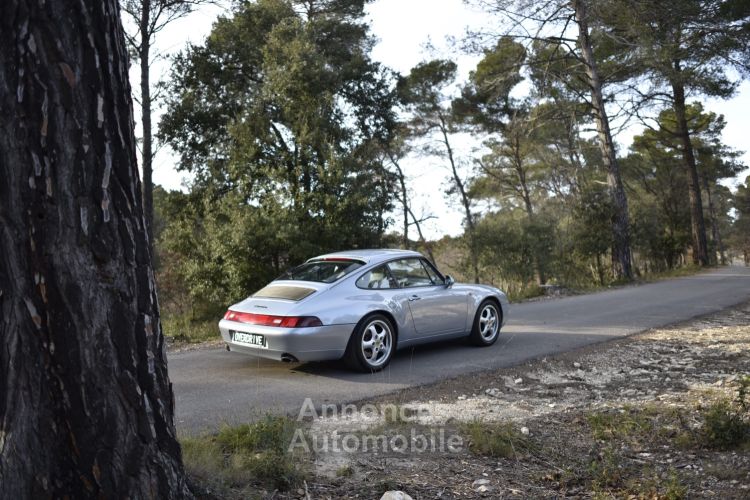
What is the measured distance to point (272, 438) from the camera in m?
4.39

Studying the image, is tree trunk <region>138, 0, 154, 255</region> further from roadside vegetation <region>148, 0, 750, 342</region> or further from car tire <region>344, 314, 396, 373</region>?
car tire <region>344, 314, 396, 373</region>

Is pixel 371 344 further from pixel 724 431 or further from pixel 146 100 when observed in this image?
pixel 146 100

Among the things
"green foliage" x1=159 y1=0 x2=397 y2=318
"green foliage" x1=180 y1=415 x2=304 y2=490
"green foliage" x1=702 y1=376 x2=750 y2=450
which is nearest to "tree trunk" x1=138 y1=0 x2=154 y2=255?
"green foliage" x1=159 y1=0 x2=397 y2=318

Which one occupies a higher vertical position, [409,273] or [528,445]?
[409,273]

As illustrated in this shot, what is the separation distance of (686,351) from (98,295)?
8367 millimetres

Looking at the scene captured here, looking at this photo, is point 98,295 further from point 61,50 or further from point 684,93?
point 684,93

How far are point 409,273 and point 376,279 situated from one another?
2.01 ft

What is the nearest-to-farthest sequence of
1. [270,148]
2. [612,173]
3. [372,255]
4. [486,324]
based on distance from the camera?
[372,255], [486,324], [270,148], [612,173]

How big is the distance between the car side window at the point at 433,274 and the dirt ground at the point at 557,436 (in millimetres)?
1552

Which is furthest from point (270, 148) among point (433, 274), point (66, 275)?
point (66, 275)

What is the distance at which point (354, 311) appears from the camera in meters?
7.40

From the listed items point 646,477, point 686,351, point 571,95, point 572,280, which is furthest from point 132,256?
point 571,95

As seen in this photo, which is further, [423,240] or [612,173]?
[423,240]

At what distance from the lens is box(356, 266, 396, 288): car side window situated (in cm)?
782
